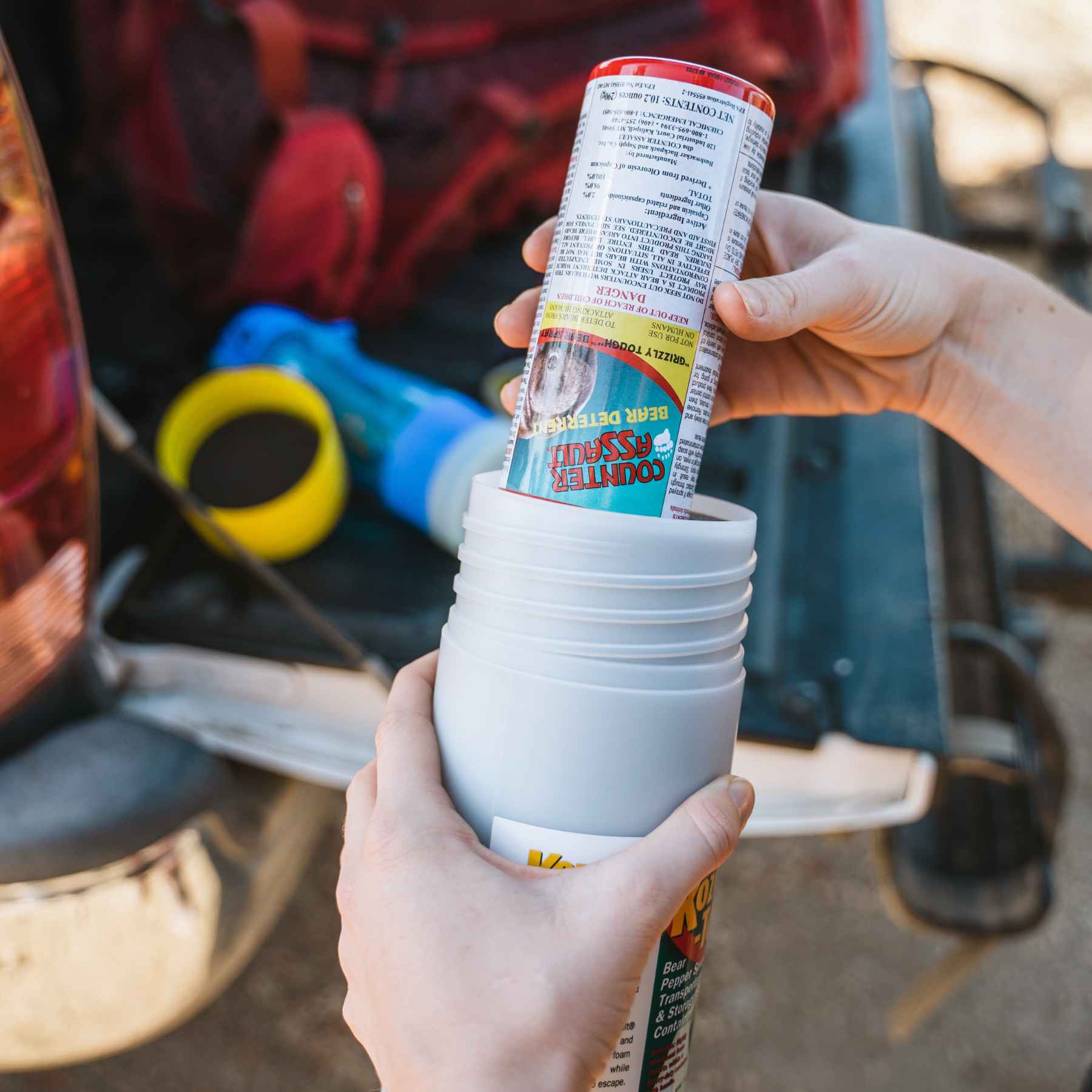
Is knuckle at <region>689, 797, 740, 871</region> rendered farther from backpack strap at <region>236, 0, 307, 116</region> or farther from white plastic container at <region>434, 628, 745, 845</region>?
backpack strap at <region>236, 0, 307, 116</region>

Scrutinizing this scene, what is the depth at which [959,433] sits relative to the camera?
0.74 metres

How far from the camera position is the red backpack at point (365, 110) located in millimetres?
1279

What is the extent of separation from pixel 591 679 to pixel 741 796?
0.36 ft

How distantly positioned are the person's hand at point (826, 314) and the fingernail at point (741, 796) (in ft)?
0.80

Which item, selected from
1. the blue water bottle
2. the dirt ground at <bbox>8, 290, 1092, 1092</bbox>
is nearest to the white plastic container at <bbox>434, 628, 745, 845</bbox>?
the blue water bottle

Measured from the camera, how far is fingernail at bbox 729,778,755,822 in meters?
0.53

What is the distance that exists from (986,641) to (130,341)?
1200mm

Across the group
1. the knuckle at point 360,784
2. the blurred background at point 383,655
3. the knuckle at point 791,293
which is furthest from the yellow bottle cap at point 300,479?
the knuckle at point 791,293

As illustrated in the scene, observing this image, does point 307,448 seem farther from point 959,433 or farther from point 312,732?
point 959,433

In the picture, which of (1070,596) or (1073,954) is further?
(1070,596)

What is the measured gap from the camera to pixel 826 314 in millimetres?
608

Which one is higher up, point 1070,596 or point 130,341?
point 130,341

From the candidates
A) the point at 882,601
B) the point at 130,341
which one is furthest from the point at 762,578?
the point at 130,341

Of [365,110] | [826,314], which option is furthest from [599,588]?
[365,110]
